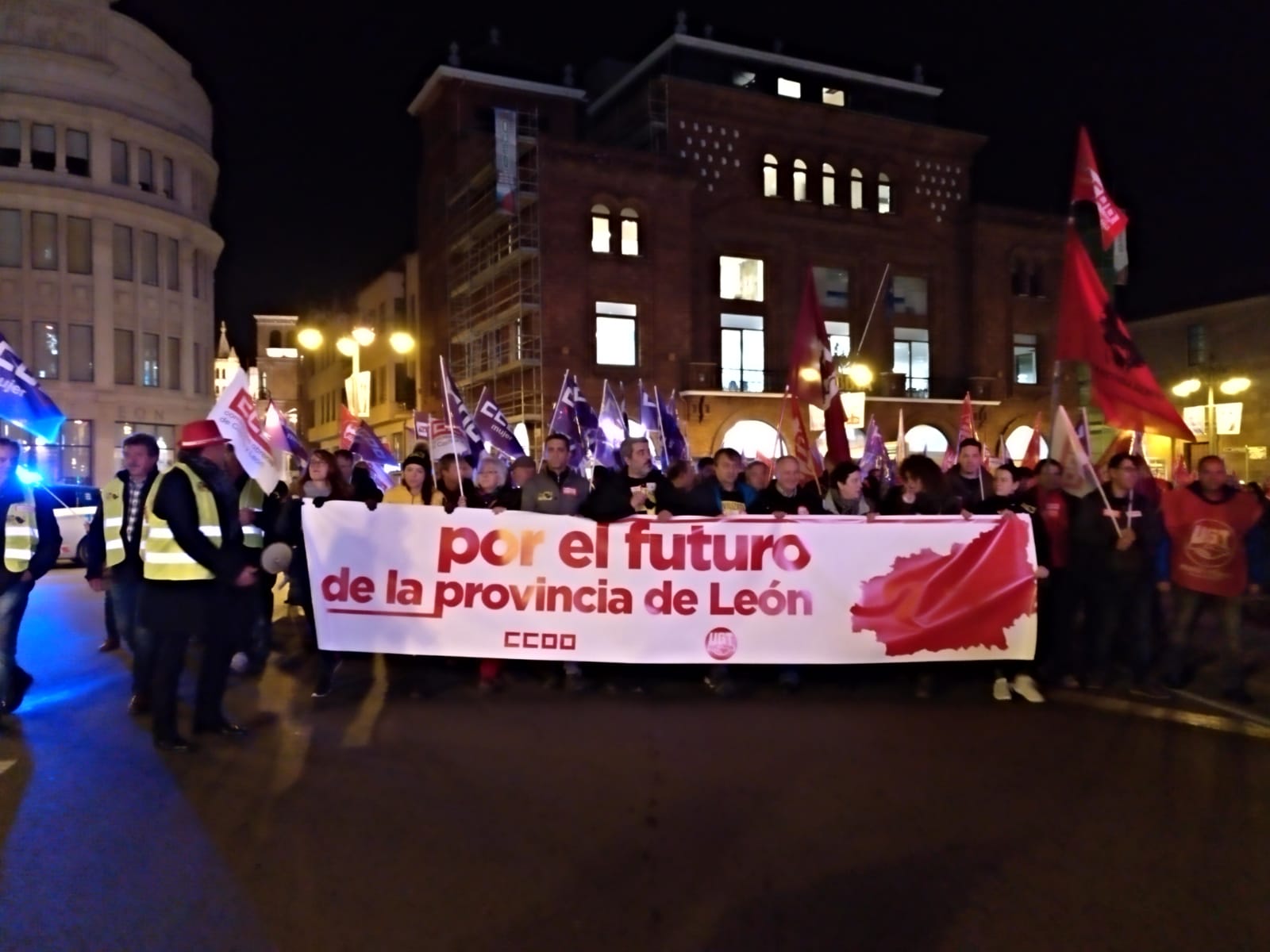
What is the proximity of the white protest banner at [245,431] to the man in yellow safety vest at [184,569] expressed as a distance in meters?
0.85

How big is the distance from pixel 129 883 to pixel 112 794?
4.08 feet

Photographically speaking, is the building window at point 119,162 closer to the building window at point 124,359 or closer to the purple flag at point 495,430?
the building window at point 124,359

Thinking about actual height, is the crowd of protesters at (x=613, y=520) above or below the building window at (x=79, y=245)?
below

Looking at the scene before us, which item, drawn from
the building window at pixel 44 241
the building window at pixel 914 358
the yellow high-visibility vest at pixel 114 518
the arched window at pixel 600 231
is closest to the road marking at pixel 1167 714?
the yellow high-visibility vest at pixel 114 518

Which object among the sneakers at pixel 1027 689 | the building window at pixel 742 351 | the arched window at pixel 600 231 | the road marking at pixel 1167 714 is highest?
the arched window at pixel 600 231

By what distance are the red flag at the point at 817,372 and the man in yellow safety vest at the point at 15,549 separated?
21.7 feet

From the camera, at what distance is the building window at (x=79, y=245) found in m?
36.9

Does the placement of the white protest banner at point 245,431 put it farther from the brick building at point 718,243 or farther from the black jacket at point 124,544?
the brick building at point 718,243

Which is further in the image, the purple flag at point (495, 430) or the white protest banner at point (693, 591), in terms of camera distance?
the purple flag at point (495, 430)

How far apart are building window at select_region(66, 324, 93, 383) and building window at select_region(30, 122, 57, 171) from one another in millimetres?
5792

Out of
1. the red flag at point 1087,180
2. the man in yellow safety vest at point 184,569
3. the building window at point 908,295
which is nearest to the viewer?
the man in yellow safety vest at point 184,569

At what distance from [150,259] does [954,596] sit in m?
39.6

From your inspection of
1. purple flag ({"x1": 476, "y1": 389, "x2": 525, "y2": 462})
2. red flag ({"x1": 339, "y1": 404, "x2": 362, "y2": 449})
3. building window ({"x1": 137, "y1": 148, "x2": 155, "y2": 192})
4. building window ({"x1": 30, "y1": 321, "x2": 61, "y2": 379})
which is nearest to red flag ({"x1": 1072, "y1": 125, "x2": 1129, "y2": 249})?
purple flag ({"x1": 476, "y1": 389, "x2": 525, "y2": 462})

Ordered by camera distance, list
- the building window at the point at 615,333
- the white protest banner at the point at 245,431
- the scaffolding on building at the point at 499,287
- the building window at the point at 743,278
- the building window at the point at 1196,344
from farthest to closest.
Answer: the building window at the point at 1196,344
the building window at the point at 743,278
the building window at the point at 615,333
the scaffolding on building at the point at 499,287
the white protest banner at the point at 245,431
